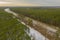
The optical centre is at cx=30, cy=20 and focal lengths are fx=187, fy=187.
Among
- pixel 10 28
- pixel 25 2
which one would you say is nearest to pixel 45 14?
pixel 25 2

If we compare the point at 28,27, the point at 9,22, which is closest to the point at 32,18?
the point at 28,27

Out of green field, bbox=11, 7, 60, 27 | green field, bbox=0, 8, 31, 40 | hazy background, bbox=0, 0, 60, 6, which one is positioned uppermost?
hazy background, bbox=0, 0, 60, 6

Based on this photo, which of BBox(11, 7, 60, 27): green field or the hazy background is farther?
the hazy background

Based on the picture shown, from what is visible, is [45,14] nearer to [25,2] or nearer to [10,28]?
[25,2]

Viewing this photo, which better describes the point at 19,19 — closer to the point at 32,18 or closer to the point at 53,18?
the point at 32,18

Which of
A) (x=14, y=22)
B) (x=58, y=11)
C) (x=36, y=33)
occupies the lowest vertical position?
(x=36, y=33)

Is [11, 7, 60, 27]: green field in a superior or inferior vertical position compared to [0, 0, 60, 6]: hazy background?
inferior
